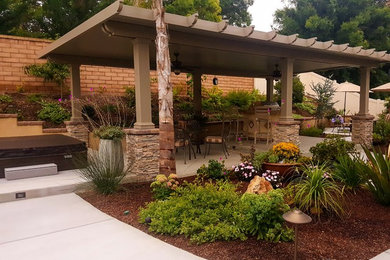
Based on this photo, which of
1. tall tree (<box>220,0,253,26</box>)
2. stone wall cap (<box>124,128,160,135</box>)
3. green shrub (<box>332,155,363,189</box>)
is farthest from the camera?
tall tree (<box>220,0,253,26</box>)

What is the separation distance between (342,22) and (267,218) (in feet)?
71.5

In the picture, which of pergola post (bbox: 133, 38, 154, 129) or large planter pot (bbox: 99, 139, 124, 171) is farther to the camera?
pergola post (bbox: 133, 38, 154, 129)

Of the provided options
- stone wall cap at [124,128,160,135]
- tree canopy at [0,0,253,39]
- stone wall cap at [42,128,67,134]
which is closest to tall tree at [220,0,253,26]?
tree canopy at [0,0,253,39]

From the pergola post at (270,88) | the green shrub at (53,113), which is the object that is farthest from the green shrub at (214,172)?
Answer: the pergola post at (270,88)

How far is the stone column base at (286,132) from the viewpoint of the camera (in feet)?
24.6

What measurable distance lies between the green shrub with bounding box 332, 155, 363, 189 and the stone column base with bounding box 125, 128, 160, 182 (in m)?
2.96

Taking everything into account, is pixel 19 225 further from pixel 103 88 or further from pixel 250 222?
pixel 103 88

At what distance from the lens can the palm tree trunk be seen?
4.12m

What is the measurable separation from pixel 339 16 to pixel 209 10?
10737 mm

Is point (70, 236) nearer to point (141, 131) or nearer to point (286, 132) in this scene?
point (141, 131)

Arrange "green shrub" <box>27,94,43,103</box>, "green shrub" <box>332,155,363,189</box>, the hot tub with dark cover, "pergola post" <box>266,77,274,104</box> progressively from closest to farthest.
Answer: "green shrub" <box>332,155,363,189</box> → the hot tub with dark cover → "green shrub" <box>27,94,43,103</box> → "pergola post" <box>266,77,274,104</box>

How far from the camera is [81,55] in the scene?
7668mm

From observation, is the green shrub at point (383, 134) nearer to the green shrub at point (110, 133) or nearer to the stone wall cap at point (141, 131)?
the stone wall cap at point (141, 131)

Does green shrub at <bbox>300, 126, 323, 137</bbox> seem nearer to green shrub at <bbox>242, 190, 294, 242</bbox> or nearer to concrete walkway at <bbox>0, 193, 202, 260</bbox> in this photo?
green shrub at <bbox>242, 190, 294, 242</bbox>
